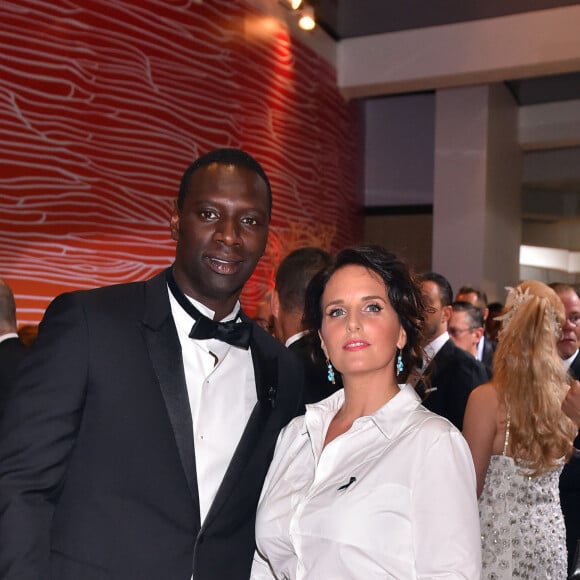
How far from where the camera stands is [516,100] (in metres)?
10.6

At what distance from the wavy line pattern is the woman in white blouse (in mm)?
3257

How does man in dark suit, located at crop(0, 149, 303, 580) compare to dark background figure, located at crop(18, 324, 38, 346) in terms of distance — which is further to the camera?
dark background figure, located at crop(18, 324, 38, 346)

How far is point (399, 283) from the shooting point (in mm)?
2027

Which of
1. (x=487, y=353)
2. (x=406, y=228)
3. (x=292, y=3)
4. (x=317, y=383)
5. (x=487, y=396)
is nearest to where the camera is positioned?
(x=317, y=383)

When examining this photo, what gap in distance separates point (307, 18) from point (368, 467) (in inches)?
249

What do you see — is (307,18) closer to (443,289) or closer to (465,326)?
(465,326)

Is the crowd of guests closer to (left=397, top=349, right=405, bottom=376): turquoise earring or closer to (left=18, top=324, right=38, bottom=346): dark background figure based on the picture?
(left=397, top=349, right=405, bottom=376): turquoise earring

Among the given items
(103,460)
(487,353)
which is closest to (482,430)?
(103,460)

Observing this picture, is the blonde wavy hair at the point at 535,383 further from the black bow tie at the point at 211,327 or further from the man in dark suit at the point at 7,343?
the man in dark suit at the point at 7,343

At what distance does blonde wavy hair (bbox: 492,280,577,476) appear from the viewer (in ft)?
9.63

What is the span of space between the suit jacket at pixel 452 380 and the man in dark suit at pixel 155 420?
2.03 meters

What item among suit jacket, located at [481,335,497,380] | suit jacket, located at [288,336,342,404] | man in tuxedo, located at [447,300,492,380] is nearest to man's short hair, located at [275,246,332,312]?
suit jacket, located at [288,336,342,404]

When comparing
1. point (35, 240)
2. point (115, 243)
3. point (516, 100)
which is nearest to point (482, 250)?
point (516, 100)

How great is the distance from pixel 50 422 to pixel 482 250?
819 cm
